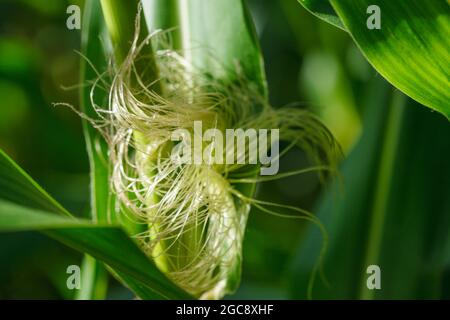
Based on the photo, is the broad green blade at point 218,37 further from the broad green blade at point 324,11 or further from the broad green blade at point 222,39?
the broad green blade at point 324,11

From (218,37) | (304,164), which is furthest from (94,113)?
(304,164)

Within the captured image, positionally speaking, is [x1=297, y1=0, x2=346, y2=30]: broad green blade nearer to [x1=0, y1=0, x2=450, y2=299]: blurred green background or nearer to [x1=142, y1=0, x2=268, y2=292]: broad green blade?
[x1=142, y1=0, x2=268, y2=292]: broad green blade

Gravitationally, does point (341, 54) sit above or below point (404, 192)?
above

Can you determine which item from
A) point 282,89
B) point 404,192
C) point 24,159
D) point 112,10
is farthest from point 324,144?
point 24,159

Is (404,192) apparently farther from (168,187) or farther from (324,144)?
(168,187)

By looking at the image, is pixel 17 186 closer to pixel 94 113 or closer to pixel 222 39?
pixel 94 113
